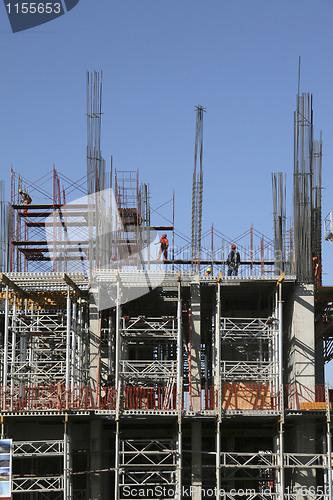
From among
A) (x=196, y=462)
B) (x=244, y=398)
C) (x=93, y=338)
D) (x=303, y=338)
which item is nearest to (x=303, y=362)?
(x=303, y=338)

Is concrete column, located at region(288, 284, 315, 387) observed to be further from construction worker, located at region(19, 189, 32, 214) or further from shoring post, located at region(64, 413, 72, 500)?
construction worker, located at region(19, 189, 32, 214)

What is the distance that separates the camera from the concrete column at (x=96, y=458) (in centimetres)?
4428

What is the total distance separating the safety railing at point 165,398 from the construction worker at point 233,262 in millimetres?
6325

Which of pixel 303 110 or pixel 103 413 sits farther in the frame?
pixel 303 110

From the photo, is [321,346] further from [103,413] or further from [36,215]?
[36,215]

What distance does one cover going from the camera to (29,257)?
61281 mm

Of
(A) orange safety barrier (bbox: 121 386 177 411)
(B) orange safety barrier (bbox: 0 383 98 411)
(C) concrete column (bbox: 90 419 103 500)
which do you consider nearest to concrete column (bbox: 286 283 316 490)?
(A) orange safety barrier (bbox: 121 386 177 411)

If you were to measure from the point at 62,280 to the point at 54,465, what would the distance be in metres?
12.8

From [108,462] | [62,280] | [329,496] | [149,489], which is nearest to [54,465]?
[108,462]

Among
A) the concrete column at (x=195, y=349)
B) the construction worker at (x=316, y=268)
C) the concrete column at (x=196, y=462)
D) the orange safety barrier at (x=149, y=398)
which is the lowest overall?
the concrete column at (x=196, y=462)

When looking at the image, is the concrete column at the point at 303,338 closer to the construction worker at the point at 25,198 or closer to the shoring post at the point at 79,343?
the shoring post at the point at 79,343

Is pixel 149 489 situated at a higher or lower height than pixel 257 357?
lower

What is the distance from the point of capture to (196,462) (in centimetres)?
4453

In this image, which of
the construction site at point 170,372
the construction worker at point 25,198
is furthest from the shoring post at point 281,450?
the construction worker at point 25,198
